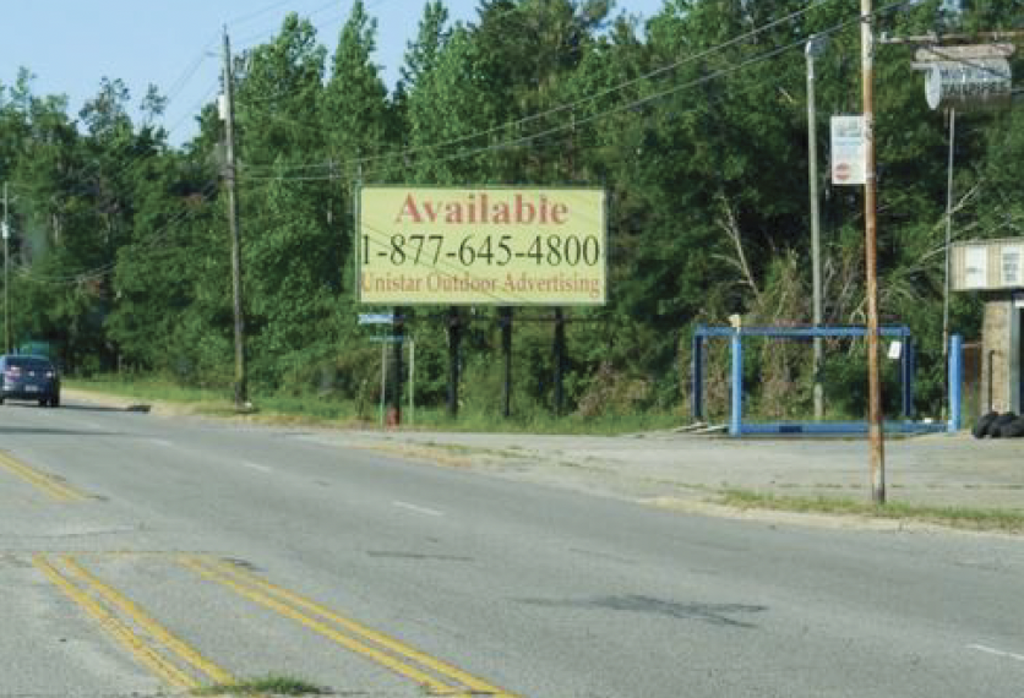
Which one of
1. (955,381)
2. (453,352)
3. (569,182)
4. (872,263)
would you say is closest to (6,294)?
(569,182)

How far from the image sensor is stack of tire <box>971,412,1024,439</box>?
111 feet

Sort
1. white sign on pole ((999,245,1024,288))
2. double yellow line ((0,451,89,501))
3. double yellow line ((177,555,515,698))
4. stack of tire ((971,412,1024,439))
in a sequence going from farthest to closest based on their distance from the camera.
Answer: white sign on pole ((999,245,1024,288))
stack of tire ((971,412,1024,439))
double yellow line ((0,451,89,501))
double yellow line ((177,555,515,698))

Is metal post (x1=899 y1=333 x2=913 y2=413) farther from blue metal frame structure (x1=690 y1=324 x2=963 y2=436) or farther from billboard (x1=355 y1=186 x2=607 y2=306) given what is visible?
billboard (x1=355 y1=186 x2=607 y2=306)

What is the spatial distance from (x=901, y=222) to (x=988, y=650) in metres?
46.5

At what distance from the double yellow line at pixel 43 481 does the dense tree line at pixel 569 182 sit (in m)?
21.7

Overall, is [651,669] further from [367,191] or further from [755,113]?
[755,113]

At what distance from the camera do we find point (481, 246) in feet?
155

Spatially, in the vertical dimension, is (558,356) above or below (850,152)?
below

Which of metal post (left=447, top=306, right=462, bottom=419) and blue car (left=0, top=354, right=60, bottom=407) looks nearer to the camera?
metal post (left=447, top=306, right=462, bottom=419)

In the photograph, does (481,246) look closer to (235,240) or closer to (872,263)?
(235,240)

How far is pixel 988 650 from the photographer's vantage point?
10.9 m

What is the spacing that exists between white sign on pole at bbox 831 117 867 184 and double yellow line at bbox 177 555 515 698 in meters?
10.1

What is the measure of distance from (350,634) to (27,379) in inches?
1739

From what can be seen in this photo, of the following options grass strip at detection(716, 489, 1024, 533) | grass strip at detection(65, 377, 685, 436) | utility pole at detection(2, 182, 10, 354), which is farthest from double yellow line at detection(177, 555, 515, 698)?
utility pole at detection(2, 182, 10, 354)
